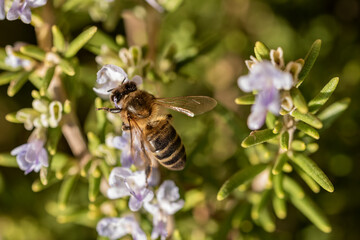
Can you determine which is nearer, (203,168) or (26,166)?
(26,166)

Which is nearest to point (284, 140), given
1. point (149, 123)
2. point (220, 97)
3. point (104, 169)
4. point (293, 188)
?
point (293, 188)

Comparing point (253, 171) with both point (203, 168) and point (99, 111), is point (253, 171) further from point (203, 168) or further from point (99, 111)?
point (99, 111)

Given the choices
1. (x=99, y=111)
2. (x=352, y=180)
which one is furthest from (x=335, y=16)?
(x=99, y=111)

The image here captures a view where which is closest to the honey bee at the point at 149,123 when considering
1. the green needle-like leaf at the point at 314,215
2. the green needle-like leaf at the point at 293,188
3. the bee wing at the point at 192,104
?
the bee wing at the point at 192,104

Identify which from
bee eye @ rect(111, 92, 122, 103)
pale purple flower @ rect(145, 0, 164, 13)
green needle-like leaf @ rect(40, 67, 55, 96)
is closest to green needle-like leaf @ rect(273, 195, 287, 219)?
bee eye @ rect(111, 92, 122, 103)

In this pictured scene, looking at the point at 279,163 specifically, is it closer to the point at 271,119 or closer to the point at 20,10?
the point at 271,119

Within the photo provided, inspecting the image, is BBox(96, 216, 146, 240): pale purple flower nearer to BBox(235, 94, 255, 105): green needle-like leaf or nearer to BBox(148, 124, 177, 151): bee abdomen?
BBox(148, 124, 177, 151): bee abdomen

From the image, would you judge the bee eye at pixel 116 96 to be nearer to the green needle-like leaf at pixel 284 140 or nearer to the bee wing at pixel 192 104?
the bee wing at pixel 192 104
